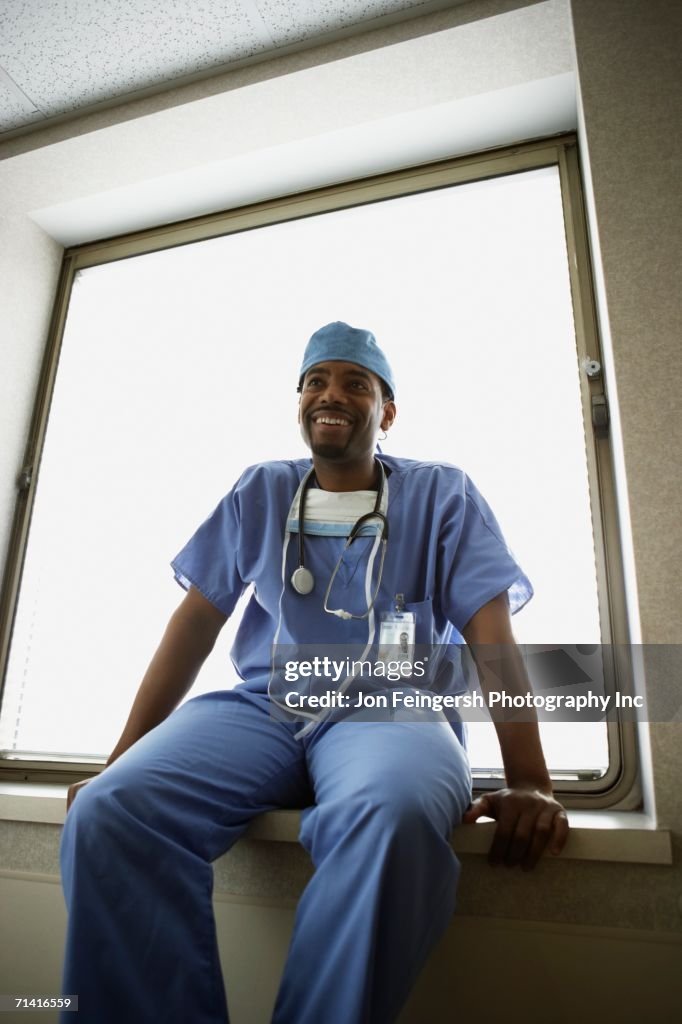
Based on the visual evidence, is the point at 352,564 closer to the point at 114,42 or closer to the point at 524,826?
the point at 524,826

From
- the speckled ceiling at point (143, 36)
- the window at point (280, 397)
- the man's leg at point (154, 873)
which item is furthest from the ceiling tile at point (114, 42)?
the man's leg at point (154, 873)

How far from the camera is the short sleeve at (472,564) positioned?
110 cm

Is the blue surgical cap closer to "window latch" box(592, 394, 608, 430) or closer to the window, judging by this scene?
the window

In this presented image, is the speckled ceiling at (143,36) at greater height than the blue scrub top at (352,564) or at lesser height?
greater

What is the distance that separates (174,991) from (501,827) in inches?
19.3

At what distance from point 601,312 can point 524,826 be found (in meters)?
1.07

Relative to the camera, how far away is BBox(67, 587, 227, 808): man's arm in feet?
3.86

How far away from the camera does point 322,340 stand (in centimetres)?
134

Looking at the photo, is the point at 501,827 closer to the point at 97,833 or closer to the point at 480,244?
the point at 97,833

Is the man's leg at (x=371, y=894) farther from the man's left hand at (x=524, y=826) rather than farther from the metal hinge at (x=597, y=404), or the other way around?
the metal hinge at (x=597, y=404)

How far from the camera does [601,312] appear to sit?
4.57 feet

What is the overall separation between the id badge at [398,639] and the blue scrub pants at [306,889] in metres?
0.12

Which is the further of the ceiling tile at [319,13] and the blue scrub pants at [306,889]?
the ceiling tile at [319,13]

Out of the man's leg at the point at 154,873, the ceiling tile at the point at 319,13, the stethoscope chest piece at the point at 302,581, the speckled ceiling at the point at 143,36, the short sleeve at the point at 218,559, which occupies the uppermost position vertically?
the ceiling tile at the point at 319,13
